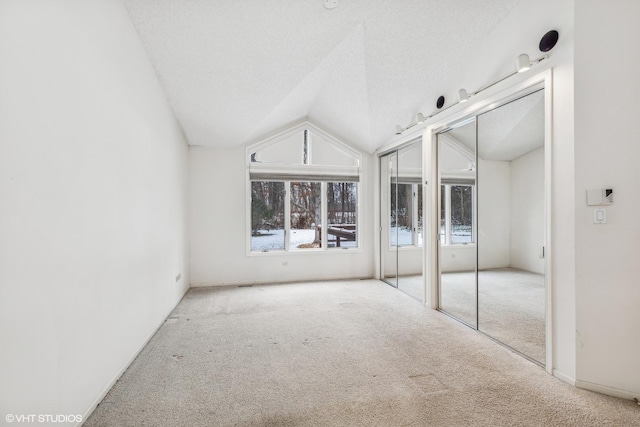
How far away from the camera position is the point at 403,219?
5211mm

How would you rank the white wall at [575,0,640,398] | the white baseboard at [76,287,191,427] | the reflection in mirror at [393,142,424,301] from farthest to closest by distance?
the reflection in mirror at [393,142,424,301] → the white wall at [575,0,640,398] → the white baseboard at [76,287,191,427]

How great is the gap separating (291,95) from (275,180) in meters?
1.73

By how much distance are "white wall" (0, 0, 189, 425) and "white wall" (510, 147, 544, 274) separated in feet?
11.6

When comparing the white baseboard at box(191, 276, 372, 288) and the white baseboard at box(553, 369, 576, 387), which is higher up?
the white baseboard at box(191, 276, 372, 288)

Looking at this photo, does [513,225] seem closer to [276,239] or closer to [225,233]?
[276,239]

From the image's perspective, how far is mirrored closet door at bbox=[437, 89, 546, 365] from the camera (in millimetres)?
2908

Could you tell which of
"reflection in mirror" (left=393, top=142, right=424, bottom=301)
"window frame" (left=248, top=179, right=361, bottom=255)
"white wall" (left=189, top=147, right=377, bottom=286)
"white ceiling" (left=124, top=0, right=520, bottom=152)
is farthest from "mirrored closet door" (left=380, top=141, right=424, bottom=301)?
"white wall" (left=189, top=147, right=377, bottom=286)

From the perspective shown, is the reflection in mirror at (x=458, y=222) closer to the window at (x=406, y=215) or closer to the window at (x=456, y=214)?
the window at (x=456, y=214)

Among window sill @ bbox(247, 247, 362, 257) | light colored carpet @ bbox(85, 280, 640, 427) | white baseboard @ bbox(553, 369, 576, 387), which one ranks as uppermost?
window sill @ bbox(247, 247, 362, 257)

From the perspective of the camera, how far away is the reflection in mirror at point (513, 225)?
287 centimetres

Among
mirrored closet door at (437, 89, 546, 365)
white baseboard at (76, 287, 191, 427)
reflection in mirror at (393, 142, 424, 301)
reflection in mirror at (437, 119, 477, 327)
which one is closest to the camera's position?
white baseboard at (76, 287, 191, 427)

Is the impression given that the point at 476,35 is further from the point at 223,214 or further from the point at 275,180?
the point at 223,214

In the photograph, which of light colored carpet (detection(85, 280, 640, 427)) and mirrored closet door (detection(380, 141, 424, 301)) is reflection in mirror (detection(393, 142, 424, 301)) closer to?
mirrored closet door (detection(380, 141, 424, 301))

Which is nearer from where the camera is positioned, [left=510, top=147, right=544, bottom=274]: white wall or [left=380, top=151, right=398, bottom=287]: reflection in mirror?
[left=510, top=147, right=544, bottom=274]: white wall
